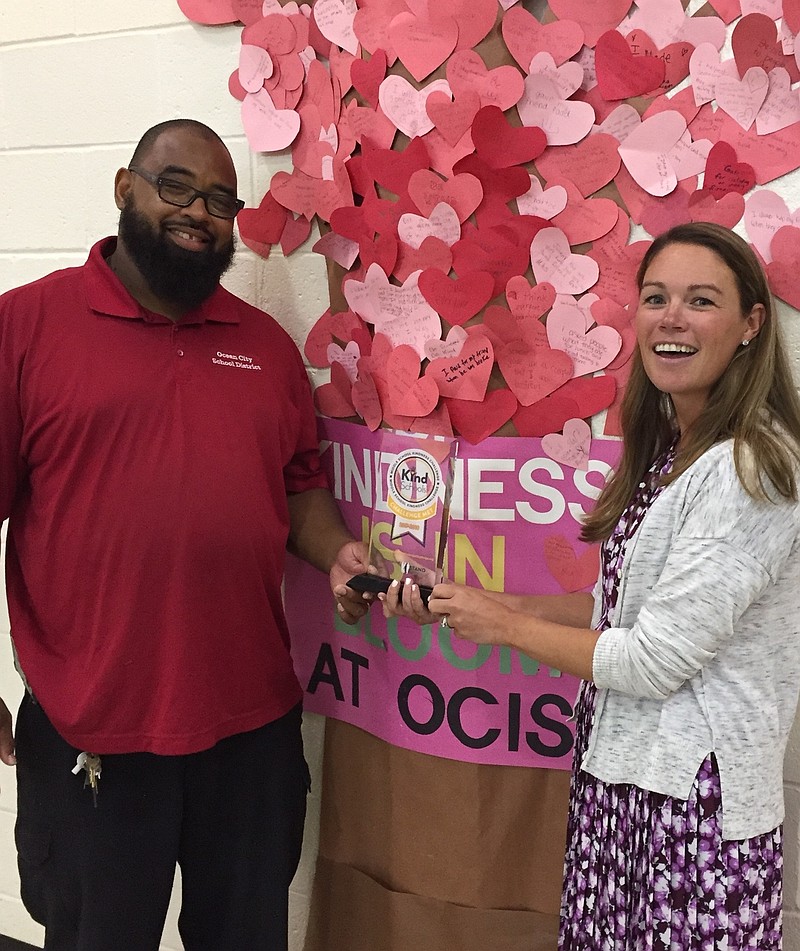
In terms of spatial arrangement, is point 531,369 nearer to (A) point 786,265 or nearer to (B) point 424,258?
(B) point 424,258

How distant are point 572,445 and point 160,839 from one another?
880 millimetres

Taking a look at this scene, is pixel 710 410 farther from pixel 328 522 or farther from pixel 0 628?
A: pixel 0 628

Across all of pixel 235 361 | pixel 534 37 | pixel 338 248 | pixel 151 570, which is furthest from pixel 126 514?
pixel 534 37

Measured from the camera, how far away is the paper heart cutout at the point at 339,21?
140 cm

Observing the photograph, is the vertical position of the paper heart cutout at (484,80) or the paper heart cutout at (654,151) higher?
the paper heart cutout at (484,80)

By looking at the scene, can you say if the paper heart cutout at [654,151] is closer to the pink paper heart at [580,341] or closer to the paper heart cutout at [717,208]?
the paper heart cutout at [717,208]

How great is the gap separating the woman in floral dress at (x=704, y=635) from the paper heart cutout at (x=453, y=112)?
0.38 m

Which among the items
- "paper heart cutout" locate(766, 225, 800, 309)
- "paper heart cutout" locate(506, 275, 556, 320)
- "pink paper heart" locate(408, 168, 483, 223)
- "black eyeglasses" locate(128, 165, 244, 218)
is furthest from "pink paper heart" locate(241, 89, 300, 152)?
"paper heart cutout" locate(766, 225, 800, 309)

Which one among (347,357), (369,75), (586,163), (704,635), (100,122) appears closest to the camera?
(704,635)

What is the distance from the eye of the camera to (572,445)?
4.43 ft

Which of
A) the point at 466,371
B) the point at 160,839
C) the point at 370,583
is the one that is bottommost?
the point at 160,839

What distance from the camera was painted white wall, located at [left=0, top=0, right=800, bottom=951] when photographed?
156 cm

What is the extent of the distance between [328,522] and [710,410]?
69cm

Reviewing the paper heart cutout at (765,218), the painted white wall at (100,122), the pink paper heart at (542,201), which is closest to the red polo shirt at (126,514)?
the painted white wall at (100,122)
